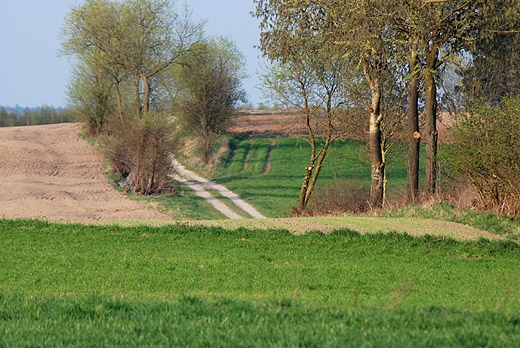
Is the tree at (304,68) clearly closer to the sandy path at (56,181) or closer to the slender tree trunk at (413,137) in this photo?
the slender tree trunk at (413,137)

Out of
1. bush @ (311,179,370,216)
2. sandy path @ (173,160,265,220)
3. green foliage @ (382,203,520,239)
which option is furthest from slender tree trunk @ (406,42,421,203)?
sandy path @ (173,160,265,220)

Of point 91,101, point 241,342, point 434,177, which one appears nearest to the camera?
point 241,342

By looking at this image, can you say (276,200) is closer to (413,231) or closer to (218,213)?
(218,213)

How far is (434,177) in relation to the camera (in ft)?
77.8

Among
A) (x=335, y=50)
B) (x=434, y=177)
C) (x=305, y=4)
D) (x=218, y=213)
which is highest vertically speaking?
(x=305, y=4)

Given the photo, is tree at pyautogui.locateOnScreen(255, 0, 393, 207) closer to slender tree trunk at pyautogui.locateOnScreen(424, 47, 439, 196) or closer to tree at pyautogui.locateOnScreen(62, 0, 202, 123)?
slender tree trunk at pyautogui.locateOnScreen(424, 47, 439, 196)

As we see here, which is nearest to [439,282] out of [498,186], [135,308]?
[135,308]

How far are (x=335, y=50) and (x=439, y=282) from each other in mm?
13809

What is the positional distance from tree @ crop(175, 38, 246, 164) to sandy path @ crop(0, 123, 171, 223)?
300 inches

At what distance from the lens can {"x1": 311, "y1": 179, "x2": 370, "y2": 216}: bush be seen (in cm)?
2827

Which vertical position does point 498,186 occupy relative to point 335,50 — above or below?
below

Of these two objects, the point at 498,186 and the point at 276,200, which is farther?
the point at 276,200

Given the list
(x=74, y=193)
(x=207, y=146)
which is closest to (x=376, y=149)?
(x=74, y=193)

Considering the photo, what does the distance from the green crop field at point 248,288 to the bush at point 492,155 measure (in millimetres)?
3861
